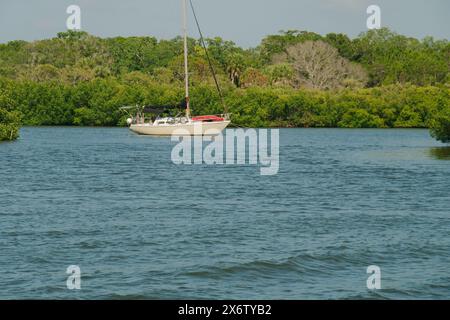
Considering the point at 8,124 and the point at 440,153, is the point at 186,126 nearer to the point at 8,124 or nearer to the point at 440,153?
the point at 8,124

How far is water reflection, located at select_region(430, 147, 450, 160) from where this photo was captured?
42.2 m

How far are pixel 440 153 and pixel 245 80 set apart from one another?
170 feet

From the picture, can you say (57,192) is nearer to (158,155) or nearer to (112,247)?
(112,247)

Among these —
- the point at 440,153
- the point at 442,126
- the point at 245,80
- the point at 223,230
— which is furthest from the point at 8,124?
the point at 245,80

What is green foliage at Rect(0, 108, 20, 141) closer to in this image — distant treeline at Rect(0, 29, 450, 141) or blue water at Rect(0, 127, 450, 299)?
blue water at Rect(0, 127, 450, 299)

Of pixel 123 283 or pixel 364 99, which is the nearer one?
pixel 123 283

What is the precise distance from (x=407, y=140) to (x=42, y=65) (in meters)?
50.7

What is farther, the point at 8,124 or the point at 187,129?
the point at 187,129

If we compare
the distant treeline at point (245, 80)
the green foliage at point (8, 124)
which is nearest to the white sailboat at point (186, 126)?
the green foliage at point (8, 124)

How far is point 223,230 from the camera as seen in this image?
821 inches

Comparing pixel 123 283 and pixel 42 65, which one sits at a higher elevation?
pixel 42 65

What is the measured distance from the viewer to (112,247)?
1872 cm
